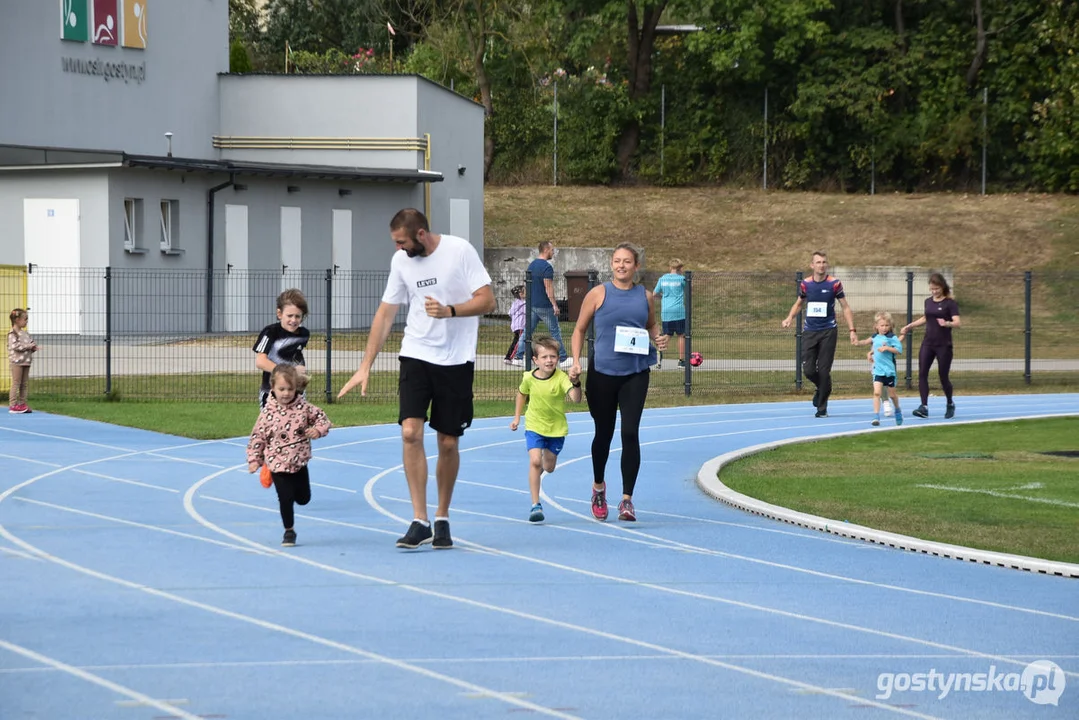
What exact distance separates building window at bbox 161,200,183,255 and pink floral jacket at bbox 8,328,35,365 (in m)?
14.7

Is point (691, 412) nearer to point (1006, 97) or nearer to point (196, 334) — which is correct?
point (196, 334)

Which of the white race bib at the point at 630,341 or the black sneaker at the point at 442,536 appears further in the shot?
the white race bib at the point at 630,341

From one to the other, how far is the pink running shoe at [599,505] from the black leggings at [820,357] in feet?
30.4

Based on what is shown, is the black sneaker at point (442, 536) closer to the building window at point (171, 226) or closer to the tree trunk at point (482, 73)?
the building window at point (171, 226)

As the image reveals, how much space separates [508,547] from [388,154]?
29684 millimetres

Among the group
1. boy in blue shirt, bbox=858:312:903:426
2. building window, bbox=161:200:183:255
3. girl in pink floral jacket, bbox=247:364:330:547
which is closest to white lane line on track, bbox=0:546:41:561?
girl in pink floral jacket, bbox=247:364:330:547

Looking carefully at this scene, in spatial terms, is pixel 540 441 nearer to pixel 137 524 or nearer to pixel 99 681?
pixel 137 524

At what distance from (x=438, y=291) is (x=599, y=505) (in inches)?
102

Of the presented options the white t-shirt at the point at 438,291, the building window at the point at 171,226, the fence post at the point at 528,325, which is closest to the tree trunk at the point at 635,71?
the building window at the point at 171,226

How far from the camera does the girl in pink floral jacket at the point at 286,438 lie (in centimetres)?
1007

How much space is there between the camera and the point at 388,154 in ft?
128

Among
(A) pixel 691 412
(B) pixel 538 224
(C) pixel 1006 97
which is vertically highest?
(C) pixel 1006 97

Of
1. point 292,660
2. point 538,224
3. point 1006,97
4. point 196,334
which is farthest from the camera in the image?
point 1006,97

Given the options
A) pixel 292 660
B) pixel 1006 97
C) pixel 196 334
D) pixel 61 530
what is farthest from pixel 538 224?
pixel 292 660
